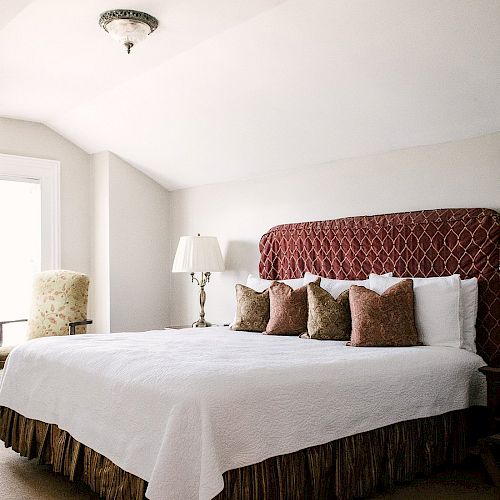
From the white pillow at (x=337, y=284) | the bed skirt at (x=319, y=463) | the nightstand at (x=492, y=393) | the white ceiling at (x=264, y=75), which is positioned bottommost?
the bed skirt at (x=319, y=463)

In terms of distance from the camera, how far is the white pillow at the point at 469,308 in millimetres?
3703

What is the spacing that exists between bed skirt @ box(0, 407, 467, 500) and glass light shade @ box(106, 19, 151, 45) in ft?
7.30

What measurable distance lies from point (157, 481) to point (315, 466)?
0.75 meters

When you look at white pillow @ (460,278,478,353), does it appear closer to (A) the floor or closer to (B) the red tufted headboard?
(B) the red tufted headboard

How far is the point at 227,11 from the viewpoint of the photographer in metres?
3.60

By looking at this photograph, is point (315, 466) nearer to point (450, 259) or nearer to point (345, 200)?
point (450, 259)

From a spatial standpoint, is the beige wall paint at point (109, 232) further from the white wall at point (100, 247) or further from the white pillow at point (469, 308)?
the white pillow at point (469, 308)

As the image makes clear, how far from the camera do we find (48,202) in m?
5.97

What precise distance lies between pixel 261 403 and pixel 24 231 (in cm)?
399

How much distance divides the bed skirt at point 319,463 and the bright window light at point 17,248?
237 cm

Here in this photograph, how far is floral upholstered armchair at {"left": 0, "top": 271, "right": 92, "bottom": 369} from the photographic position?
5.32 metres

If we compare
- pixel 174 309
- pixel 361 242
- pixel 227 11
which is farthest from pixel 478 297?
pixel 174 309

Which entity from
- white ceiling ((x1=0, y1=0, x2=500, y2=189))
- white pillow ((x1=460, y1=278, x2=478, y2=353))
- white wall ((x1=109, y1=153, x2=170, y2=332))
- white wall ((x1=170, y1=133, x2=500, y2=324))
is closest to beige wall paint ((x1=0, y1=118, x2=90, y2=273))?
white ceiling ((x1=0, y1=0, x2=500, y2=189))

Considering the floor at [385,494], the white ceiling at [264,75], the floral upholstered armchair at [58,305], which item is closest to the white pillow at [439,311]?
the floor at [385,494]
